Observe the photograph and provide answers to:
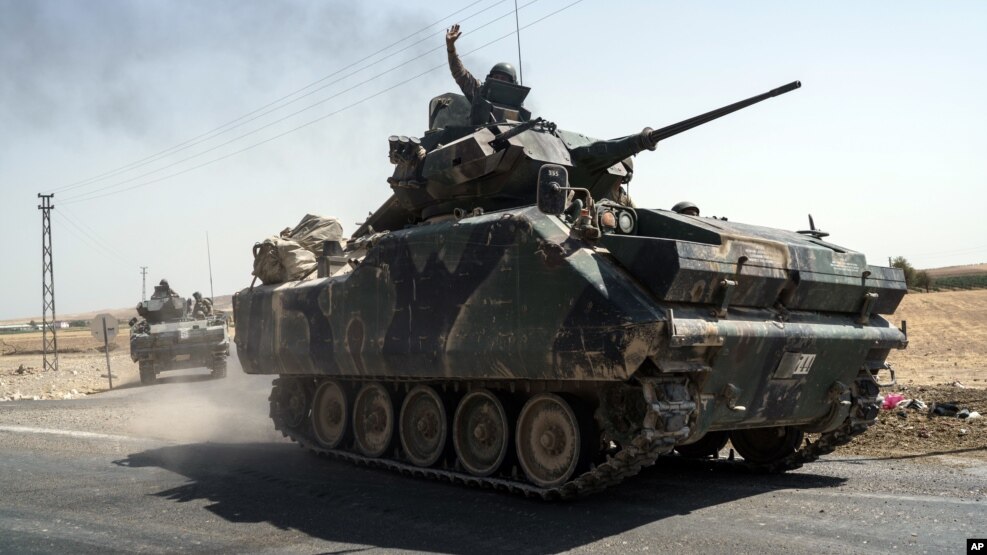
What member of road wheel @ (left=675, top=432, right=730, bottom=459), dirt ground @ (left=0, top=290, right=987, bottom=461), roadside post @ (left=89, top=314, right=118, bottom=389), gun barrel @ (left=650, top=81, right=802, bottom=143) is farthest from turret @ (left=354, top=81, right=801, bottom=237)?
roadside post @ (left=89, top=314, right=118, bottom=389)

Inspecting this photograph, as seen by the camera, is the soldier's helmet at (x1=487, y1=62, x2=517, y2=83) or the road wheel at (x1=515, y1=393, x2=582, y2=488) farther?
the soldier's helmet at (x1=487, y1=62, x2=517, y2=83)

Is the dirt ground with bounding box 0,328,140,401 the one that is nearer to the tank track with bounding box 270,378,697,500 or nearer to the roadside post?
the roadside post

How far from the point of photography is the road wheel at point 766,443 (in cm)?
1022

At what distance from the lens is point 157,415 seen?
18156mm

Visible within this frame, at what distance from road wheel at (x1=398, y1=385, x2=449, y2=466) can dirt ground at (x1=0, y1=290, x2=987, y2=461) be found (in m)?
5.11

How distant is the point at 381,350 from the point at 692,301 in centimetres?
397

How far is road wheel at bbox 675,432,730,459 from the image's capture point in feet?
35.2

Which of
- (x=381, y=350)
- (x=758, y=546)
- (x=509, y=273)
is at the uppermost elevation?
(x=509, y=273)

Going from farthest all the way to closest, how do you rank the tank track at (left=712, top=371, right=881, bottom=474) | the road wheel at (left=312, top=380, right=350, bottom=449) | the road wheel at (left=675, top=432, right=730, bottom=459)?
1. the road wheel at (left=312, top=380, right=350, bottom=449)
2. the road wheel at (left=675, top=432, right=730, bottom=459)
3. the tank track at (left=712, top=371, right=881, bottom=474)

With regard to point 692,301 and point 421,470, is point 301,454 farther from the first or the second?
point 692,301

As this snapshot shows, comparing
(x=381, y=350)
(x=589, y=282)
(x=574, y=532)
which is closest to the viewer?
(x=574, y=532)

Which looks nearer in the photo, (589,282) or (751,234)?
(589,282)

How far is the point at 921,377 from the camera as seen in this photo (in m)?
20.4

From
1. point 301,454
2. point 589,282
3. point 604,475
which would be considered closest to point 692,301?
point 589,282
